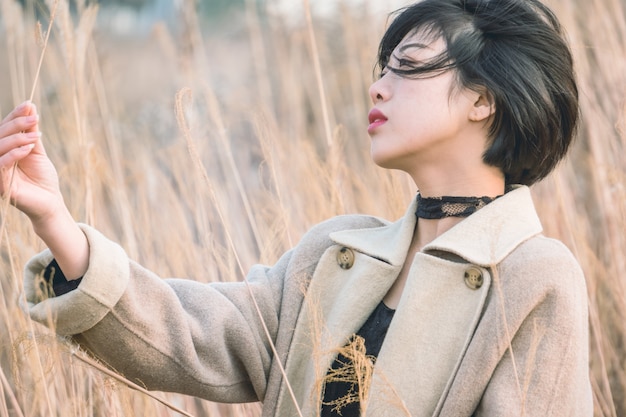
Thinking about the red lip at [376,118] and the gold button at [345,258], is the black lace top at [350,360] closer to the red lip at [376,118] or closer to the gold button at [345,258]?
the gold button at [345,258]

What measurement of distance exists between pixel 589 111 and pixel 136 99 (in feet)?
17.3

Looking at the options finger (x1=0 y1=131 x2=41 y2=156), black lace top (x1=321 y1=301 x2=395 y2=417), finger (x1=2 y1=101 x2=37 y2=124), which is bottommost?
black lace top (x1=321 y1=301 x2=395 y2=417)

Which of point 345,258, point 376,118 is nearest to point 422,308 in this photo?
point 345,258

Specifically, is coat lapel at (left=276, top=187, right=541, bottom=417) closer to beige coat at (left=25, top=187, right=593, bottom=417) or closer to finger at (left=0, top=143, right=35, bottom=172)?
beige coat at (left=25, top=187, right=593, bottom=417)

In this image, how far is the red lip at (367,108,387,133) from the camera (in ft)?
4.03

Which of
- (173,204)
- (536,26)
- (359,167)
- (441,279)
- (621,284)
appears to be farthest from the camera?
(359,167)

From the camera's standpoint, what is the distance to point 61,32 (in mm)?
1344

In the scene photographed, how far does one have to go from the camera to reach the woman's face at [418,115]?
1207 mm

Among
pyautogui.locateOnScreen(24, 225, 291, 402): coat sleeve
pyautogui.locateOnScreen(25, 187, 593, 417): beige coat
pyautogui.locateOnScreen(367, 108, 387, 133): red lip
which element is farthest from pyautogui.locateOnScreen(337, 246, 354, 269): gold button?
pyautogui.locateOnScreen(367, 108, 387, 133): red lip

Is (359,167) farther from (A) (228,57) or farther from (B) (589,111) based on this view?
(A) (228,57)

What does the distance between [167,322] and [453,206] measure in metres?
0.47

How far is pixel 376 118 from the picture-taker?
125cm

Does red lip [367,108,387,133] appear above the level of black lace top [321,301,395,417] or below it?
above

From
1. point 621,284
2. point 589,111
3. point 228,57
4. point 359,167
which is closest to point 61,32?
point 621,284
